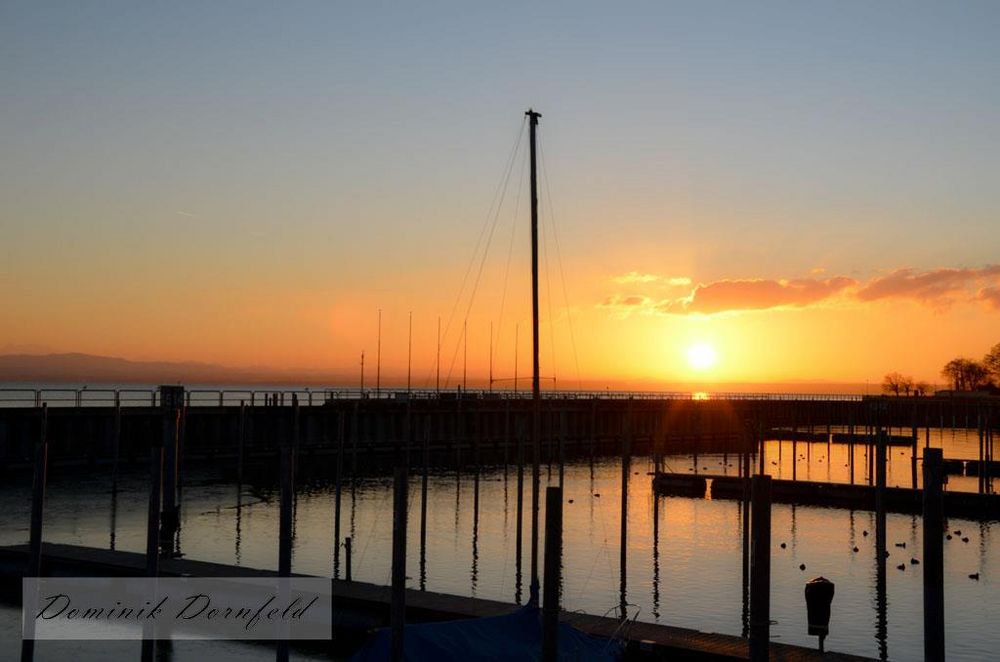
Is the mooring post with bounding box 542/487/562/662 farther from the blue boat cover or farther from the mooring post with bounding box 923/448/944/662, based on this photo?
the mooring post with bounding box 923/448/944/662

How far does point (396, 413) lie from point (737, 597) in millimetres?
53378

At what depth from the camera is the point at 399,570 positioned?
18109 mm

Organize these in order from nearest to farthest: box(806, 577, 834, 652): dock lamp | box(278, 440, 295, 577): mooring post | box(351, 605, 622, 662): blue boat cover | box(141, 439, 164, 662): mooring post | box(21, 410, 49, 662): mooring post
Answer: box(351, 605, 622, 662): blue boat cover, box(278, 440, 295, 577): mooring post, box(141, 439, 164, 662): mooring post, box(21, 410, 49, 662): mooring post, box(806, 577, 834, 652): dock lamp

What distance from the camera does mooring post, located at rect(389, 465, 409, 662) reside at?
17688mm

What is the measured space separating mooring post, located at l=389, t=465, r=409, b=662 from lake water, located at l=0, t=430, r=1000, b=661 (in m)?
9.65

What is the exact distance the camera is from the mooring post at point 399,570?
17.7m

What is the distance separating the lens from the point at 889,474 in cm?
8819

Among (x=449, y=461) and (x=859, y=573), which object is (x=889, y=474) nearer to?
(x=449, y=461)

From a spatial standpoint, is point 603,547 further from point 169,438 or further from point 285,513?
point 285,513

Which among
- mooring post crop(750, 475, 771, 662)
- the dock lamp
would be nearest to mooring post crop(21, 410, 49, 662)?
mooring post crop(750, 475, 771, 662)

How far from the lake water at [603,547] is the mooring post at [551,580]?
11528mm

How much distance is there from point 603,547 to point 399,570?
30.8 m

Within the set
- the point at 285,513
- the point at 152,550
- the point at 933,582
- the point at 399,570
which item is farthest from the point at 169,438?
the point at 933,582

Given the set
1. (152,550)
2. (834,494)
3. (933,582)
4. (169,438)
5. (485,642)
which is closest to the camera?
(933,582)
